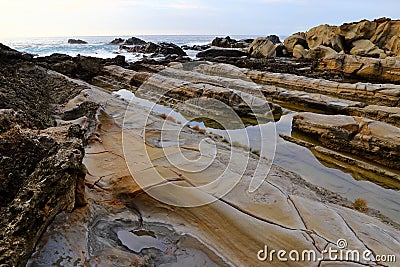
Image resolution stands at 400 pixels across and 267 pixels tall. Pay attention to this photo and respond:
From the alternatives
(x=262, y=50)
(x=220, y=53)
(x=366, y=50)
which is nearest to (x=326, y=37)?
(x=366, y=50)

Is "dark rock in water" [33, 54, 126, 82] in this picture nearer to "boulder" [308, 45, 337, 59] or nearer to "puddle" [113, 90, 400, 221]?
"puddle" [113, 90, 400, 221]

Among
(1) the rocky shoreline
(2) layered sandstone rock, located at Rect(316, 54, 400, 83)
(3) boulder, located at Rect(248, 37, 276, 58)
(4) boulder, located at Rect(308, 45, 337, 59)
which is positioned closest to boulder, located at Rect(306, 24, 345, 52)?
(4) boulder, located at Rect(308, 45, 337, 59)

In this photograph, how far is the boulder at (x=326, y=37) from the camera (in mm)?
26234

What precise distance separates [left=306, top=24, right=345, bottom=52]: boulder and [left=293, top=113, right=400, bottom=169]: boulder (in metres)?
22.7

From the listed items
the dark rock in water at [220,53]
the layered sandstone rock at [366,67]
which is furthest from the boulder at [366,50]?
the dark rock in water at [220,53]

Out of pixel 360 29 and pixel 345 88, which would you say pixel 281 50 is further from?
pixel 345 88

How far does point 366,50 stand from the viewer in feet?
78.2

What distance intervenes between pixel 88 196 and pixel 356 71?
18.9m

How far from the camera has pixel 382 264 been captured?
243 centimetres

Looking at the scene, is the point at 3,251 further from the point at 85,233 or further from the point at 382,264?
the point at 382,264

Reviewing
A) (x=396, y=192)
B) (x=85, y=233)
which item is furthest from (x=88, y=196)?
(x=396, y=192)

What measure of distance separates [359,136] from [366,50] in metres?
21.7

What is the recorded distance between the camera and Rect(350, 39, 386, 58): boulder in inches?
906

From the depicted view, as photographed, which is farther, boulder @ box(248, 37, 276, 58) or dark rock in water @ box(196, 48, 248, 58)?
boulder @ box(248, 37, 276, 58)
